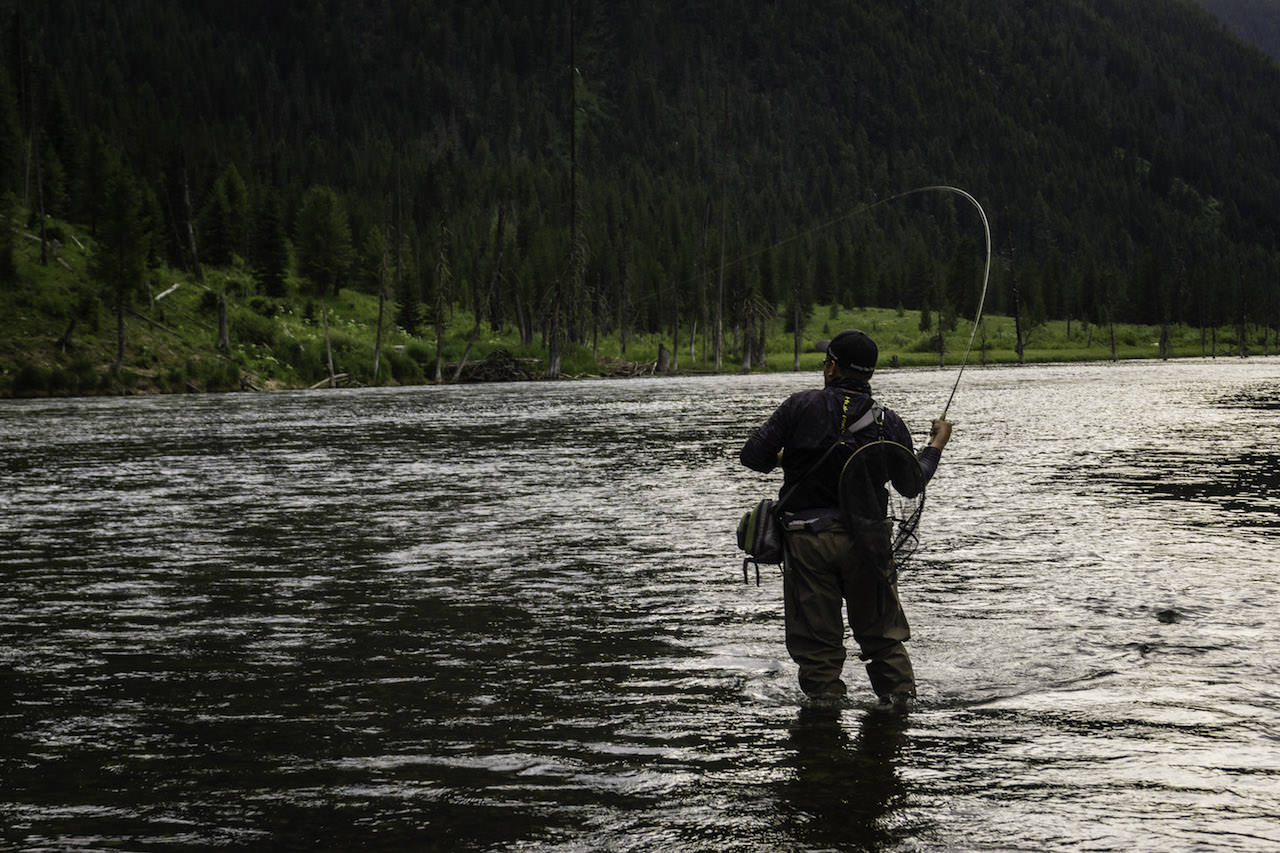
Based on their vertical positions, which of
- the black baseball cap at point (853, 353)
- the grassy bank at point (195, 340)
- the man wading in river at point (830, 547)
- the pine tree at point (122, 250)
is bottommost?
the man wading in river at point (830, 547)

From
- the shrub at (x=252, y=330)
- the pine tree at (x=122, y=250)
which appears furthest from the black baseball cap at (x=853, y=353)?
the shrub at (x=252, y=330)

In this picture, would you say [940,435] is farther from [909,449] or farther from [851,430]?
[851,430]

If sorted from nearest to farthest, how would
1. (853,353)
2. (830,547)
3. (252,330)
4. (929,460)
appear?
1. (830,547)
2. (853,353)
3. (929,460)
4. (252,330)

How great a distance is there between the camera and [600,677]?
31.1 feet

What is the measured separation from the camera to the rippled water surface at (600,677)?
21.0 ft

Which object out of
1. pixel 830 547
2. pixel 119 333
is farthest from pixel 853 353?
pixel 119 333

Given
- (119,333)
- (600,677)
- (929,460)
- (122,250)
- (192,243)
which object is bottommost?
(600,677)

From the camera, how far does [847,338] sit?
8.56 meters

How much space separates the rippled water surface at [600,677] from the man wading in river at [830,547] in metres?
0.40

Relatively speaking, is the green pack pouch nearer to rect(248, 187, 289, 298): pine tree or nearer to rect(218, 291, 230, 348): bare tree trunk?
rect(218, 291, 230, 348): bare tree trunk

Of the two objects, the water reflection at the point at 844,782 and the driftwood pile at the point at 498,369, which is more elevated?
the driftwood pile at the point at 498,369

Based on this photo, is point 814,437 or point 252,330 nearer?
point 814,437

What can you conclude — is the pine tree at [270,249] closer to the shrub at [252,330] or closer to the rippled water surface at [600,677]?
the shrub at [252,330]

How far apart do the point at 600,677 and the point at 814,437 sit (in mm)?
2599
